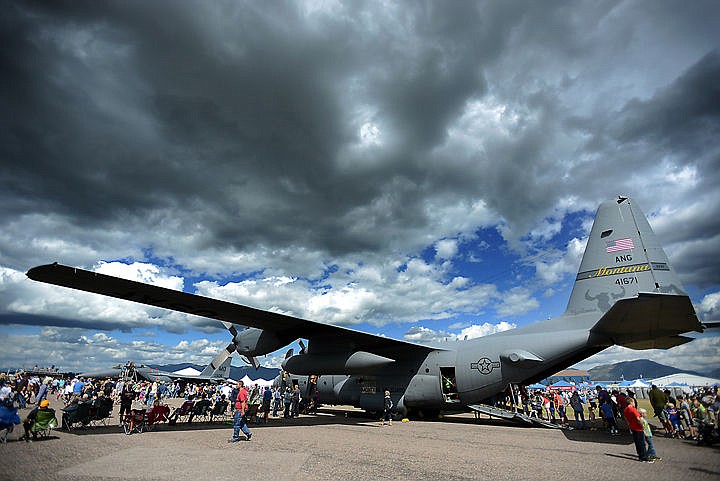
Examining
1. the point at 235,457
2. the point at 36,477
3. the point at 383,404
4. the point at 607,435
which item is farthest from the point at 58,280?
the point at 607,435

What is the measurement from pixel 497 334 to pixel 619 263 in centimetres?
543

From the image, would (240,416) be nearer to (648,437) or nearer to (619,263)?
(648,437)

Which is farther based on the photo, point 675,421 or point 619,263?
point 619,263

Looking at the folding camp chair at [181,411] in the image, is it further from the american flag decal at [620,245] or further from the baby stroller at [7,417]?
the american flag decal at [620,245]

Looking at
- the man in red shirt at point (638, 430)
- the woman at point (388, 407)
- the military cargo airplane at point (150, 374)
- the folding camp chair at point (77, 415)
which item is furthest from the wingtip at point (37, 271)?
the military cargo airplane at point (150, 374)

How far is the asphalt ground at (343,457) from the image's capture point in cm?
654

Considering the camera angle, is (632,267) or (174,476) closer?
(174,476)

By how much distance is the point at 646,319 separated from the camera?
10.7 m

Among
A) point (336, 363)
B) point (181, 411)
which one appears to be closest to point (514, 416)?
point (336, 363)

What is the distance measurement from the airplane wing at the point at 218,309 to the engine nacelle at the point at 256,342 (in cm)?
30

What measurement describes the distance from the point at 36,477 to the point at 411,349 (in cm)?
1272

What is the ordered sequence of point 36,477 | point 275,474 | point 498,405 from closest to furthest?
1. point 36,477
2. point 275,474
3. point 498,405

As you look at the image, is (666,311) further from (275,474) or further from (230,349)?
(230,349)

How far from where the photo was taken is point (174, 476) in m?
6.26
